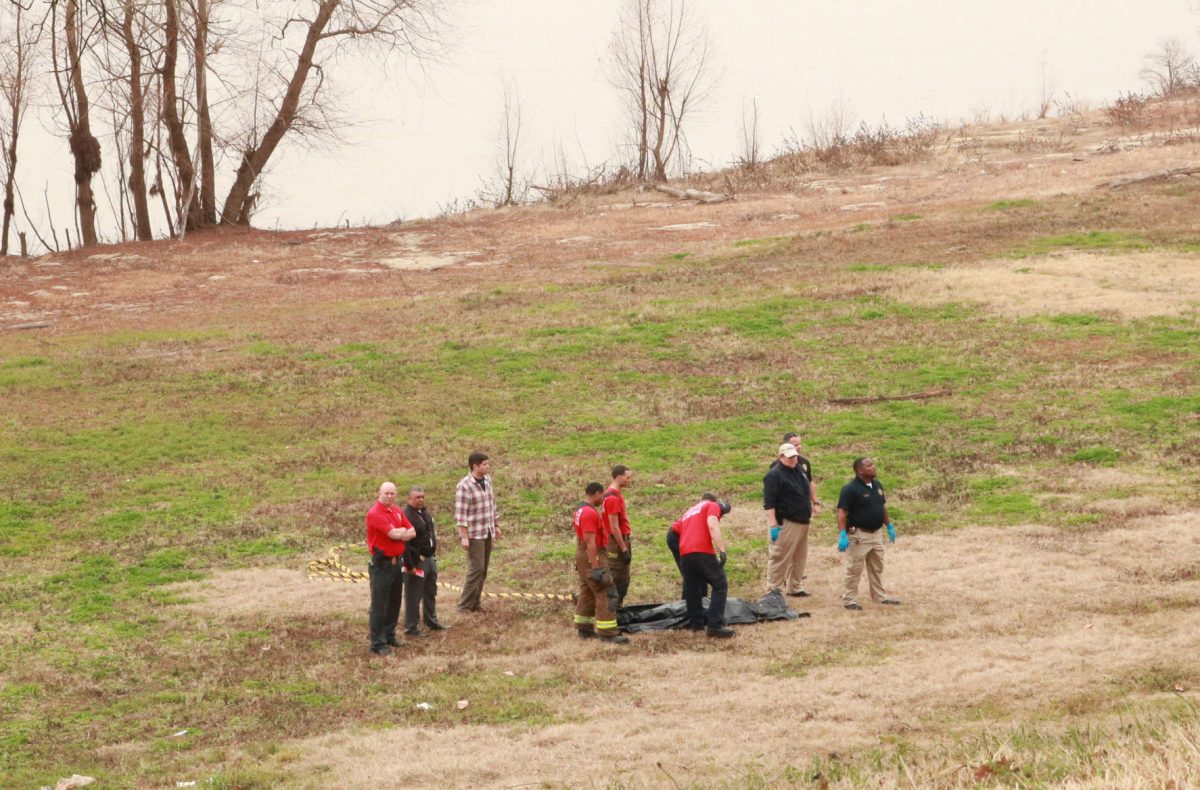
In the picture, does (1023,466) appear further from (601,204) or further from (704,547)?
(601,204)

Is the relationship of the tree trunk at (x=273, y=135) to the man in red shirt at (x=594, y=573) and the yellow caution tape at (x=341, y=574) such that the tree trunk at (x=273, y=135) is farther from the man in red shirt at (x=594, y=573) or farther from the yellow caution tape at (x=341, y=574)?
the man in red shirt at (x=594, y=573)

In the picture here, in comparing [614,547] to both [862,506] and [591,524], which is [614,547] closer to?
[591,524]

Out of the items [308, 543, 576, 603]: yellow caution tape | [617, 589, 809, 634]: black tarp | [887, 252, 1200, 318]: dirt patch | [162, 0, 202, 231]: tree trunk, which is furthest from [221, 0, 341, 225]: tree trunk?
[617, 589, 809, 634]: black tarp

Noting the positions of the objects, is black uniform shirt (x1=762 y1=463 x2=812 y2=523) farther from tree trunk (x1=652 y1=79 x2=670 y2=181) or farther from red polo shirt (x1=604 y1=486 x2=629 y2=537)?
tree trunk (x1=652 y1=79 x2=670 y2=181)

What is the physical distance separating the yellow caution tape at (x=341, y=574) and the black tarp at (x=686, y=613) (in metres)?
1.24

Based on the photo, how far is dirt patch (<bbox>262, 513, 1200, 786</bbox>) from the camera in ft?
30.5

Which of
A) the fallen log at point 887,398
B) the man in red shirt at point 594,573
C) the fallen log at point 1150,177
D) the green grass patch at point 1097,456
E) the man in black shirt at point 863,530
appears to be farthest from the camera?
the fallen log at point 1150,177

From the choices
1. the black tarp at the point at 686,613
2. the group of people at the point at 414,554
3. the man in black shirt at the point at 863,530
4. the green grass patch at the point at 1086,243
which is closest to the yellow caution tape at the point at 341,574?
the group of people at the point at 414,554

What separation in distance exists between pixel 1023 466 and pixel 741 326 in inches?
406

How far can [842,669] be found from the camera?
11188mm

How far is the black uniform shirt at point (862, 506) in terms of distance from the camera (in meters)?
13.6

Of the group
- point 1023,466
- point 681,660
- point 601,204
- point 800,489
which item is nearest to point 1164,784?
point 681,660

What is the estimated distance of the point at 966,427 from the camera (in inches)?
829

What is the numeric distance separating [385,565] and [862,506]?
5.14 m
